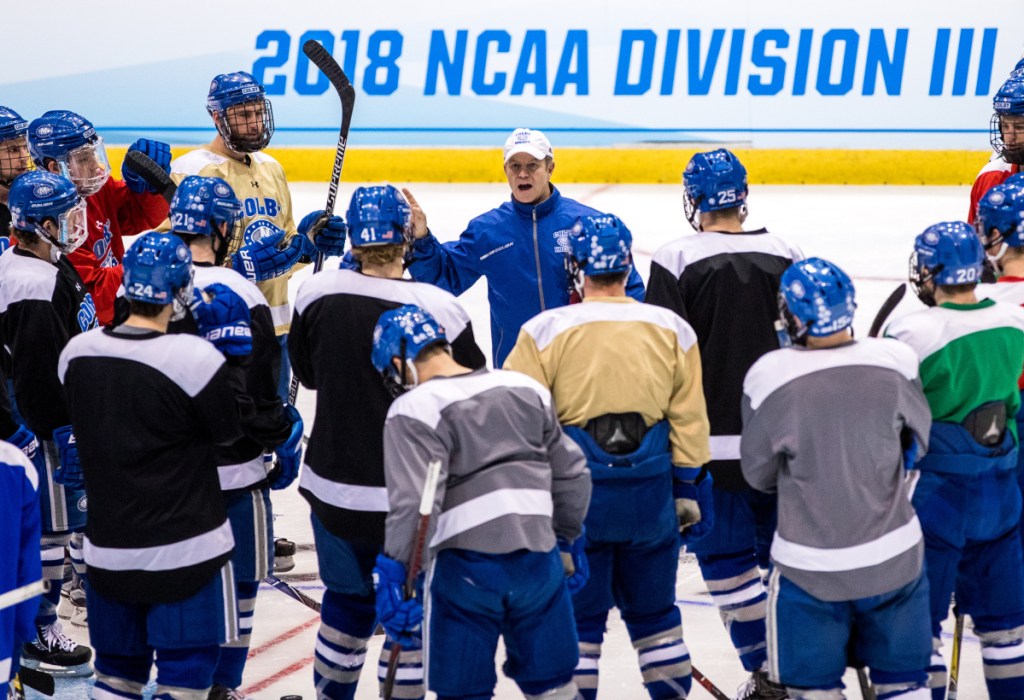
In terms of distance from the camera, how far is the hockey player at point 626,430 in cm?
292

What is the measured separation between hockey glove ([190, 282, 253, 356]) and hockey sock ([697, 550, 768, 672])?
1.22 metres

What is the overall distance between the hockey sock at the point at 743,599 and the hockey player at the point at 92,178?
6.24 feet

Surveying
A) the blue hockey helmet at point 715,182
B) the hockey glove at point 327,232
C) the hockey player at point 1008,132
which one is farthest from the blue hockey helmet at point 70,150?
the hockey player at point 1008,132

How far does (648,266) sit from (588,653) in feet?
18.7

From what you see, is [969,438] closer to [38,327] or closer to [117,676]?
[117,676]

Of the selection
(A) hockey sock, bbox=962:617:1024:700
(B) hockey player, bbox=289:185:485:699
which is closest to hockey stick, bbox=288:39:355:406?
(B) hockey player, bbox=289:185:485:699

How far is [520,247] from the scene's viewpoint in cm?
411

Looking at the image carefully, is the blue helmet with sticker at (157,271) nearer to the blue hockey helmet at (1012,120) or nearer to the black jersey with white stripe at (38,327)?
the black jersey with white stripe at (38,327)

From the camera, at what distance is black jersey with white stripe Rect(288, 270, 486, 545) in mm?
2988

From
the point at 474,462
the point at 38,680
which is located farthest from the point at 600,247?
the point at 38,680

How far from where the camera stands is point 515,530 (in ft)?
8.42

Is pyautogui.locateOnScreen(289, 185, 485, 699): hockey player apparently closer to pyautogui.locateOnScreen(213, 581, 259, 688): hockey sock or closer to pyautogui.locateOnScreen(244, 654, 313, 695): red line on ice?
pyautogui.locateOnScreen(213, 581, 259, 688): hockey sock

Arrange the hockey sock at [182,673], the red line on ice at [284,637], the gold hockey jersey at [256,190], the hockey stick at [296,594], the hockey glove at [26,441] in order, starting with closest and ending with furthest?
the hockey sock at [182,673]
the hockey glove at [26,441]
the red line on ice at [284,637]
the hockey stick at [296,594]
the gold hockey jersey at [256,190]

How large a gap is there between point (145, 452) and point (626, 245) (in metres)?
1.07
